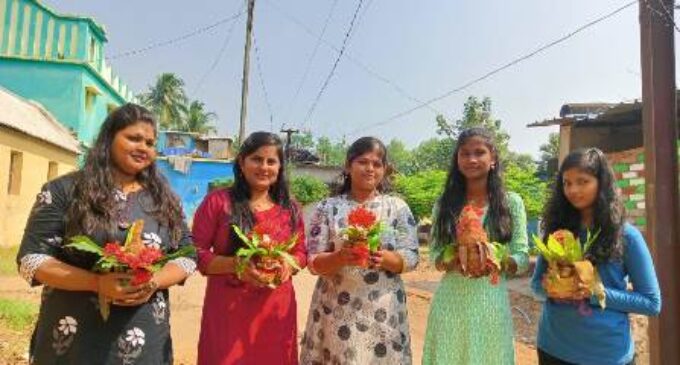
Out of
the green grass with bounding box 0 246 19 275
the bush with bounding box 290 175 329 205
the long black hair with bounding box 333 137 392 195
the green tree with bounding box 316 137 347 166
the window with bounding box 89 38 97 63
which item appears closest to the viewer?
the long black hair with bounding box 333 137 392 195

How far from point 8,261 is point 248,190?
1324cm

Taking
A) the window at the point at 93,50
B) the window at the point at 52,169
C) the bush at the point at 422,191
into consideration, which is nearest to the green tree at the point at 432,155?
the bush at the point at 422,191

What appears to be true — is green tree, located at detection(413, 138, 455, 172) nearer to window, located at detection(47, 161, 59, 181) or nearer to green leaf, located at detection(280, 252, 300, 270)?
window, located at detection(47, 161, 59, 181)

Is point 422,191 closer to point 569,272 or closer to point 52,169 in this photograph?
point 52,169

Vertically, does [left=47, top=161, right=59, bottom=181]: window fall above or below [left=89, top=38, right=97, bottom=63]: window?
below

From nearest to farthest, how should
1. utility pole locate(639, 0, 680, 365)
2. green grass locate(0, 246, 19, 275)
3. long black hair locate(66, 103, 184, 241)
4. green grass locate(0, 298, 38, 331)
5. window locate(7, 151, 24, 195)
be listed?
long black hair locate(66, 103, 184, 241) → utility pole locate(639, 0, 680, 365) → green grass locate(0, 298, 38, 331) → green grass locate(0, 246, 19, 275) → window locate(7, 151, 24, 195)

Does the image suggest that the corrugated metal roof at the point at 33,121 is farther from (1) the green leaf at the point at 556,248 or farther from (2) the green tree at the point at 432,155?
(2) the green tree at the point at 432,155

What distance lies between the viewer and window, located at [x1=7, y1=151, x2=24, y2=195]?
635 inches

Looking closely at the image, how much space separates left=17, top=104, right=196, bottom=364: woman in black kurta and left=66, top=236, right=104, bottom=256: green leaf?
9 cm

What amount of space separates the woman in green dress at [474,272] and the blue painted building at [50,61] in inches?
923

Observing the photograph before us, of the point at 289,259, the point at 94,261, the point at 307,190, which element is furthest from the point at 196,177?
the point at 94,261

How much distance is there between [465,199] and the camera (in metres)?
3.43

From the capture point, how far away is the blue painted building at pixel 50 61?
2367 cm

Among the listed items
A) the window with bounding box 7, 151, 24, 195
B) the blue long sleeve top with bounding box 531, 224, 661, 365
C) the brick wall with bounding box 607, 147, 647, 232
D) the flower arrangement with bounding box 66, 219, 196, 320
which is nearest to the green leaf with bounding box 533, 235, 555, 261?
the blue long sleeve top with bounding box 531, 224, 661, 365
